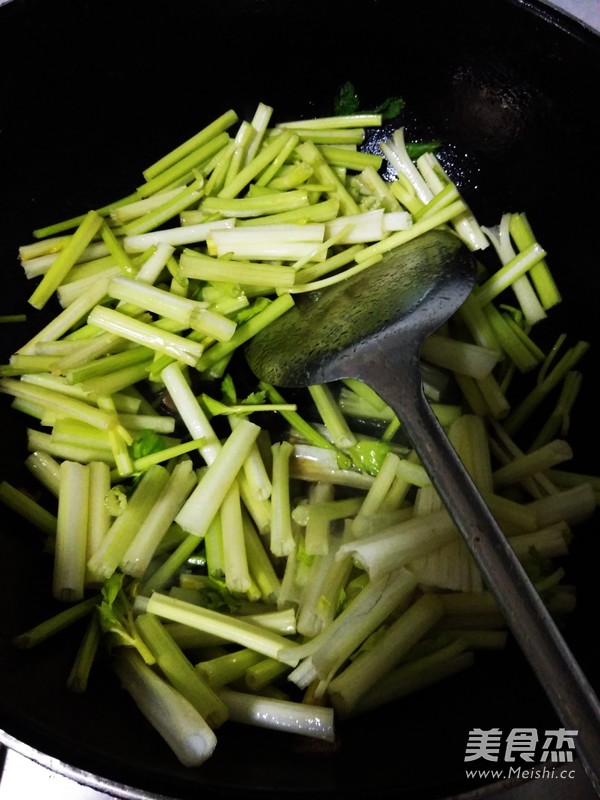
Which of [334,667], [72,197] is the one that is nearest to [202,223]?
[72,197]

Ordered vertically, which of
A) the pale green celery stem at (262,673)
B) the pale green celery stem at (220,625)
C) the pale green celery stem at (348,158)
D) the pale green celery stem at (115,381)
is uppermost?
the pale green celery stem at (348,158)

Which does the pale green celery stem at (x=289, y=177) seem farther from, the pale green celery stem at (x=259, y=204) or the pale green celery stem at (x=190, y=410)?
the pale green celery stem at (x=190, y=410)

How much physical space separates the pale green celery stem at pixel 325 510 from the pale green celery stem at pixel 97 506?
48 cm

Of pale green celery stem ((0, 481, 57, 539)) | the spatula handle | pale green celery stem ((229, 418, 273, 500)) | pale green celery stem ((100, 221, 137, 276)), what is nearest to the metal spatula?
Answer: the spatula handle

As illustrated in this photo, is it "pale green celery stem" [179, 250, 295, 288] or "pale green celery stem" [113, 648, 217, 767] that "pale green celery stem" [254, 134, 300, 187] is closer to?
"pale green celery stem" [179, 250, 295, 288]

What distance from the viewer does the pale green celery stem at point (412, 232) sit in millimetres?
1924

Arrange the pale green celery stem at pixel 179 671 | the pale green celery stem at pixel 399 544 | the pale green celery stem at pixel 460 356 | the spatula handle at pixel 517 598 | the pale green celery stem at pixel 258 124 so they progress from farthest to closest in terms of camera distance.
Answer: the pale green celery stem at pixel 258 124, the pale green celery stem at pixel 460 356, the pale green celery stem at pixel 399 544, the pale green celery stem at pixel 179 671, the spatula handle at pixel 517 598

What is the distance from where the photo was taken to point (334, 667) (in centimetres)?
151

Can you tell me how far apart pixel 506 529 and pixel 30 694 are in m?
1.15

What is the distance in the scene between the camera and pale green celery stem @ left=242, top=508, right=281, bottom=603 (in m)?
1.67

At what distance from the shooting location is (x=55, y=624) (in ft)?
4.91

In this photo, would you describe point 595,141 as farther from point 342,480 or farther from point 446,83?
point 342,480

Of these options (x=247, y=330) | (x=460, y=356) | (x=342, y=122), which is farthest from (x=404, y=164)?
(x=247, y=330)

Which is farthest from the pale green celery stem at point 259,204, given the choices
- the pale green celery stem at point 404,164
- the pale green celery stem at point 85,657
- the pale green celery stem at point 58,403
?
the pale green celery stem at point 85,657
